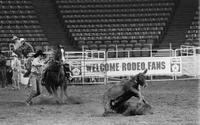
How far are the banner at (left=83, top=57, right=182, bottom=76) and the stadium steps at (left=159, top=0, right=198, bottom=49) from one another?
8.01 m

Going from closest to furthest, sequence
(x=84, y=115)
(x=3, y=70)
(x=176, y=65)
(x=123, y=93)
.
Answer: (x=123, y=93), (x=84, y=115), (x=3, y=70), (x=176, y=65)

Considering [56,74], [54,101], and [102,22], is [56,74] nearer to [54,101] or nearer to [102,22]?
[54,101]

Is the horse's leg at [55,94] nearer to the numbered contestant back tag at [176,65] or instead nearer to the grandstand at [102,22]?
the numbered contestant back tag at [176,65]

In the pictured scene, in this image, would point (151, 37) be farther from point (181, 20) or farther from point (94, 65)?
point (94, 65)

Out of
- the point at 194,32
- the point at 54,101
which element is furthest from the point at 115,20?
the point at 54,101

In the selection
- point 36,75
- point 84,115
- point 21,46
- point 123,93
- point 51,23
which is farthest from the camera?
point 51,23

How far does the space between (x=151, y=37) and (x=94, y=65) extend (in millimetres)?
10735

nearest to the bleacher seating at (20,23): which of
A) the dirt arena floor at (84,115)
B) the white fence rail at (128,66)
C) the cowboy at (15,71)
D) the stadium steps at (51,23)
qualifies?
the stadium steps at (51,23)

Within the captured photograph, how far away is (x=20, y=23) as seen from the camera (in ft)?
111

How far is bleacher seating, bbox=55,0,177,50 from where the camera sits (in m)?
33.4

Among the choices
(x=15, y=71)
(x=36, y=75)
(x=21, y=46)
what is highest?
(x=21, y=46)

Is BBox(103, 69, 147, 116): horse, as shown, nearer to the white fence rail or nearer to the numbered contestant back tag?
the white fence rail

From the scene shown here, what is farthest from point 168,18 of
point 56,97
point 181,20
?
point 56,97

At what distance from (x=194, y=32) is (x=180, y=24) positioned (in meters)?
1.12
